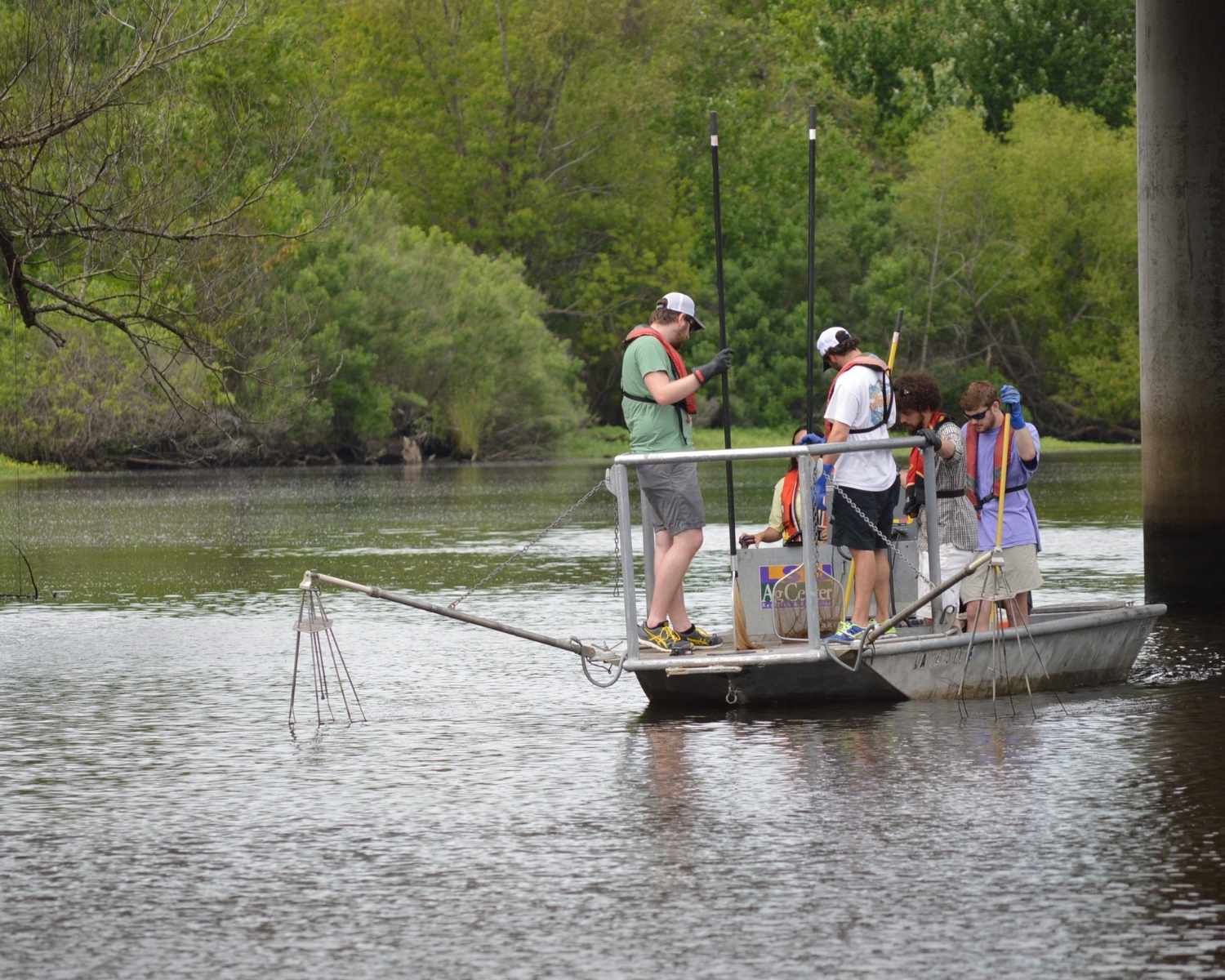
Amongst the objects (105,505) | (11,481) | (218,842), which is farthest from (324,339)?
(218,842)

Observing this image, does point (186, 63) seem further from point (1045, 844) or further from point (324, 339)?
point (1045, 844)

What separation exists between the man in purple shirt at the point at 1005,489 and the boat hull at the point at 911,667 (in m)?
0.36

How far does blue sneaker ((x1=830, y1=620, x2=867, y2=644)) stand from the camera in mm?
11391

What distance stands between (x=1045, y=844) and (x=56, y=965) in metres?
3.28

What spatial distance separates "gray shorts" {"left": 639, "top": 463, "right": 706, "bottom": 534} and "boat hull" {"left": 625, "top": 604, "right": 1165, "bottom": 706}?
28.2 inches

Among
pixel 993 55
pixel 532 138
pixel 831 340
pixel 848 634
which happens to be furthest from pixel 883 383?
pixel 532 138

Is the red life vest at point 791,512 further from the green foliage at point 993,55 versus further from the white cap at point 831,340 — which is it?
the green foliage at point 993,55

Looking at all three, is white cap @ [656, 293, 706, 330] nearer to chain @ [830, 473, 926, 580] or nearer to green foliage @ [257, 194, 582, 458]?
chain @ [830, 473, 926, 580]

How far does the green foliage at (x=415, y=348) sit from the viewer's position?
2473 inches

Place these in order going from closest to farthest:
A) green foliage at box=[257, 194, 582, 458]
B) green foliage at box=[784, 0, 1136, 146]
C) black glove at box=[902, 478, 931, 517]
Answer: black glove at box=[902, 478, 931, 517] → green foliage at box=[257, 194, 582, 458] → green foliage at box=[784, 0, 1136, 146]

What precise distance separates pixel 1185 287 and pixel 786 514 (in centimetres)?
568

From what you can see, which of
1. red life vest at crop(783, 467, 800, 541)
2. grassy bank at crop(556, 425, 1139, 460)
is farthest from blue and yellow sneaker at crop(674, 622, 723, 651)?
grassy bank at crop(556, 425, 1139, 460)

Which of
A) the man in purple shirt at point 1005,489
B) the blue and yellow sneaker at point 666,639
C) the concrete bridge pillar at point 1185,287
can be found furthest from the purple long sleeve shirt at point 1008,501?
the concrete bridge pillar at point 1185,287

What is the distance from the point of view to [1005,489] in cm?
1234
